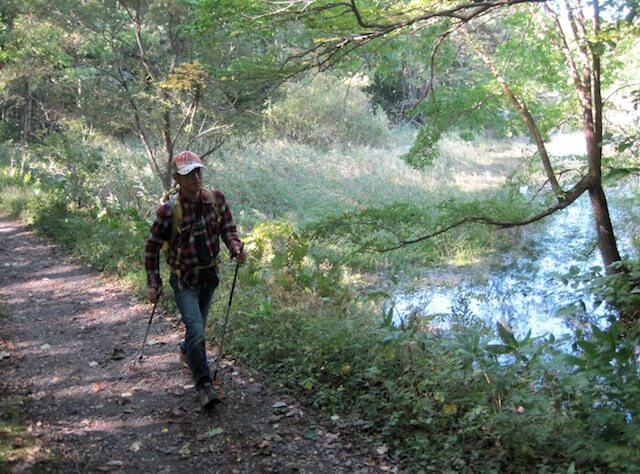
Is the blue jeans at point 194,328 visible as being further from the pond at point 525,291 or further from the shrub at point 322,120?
the shrub at point 322,120

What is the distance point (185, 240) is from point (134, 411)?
1.49 metres

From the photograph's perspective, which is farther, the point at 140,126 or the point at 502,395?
the point at 140,126

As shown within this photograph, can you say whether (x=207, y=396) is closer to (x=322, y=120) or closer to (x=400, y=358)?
(x=400, y=358)

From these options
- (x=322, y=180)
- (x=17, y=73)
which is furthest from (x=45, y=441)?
(x=322, y=180)

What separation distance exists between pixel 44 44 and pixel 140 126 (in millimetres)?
3154

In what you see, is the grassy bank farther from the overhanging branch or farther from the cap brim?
the cap brim

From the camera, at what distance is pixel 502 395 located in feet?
13.5

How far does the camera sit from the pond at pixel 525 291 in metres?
8.77

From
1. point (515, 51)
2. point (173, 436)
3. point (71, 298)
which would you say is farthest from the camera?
point (515, 51)

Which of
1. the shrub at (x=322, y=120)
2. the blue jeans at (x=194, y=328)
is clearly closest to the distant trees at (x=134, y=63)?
the blue jeans at (x=194, y=328)

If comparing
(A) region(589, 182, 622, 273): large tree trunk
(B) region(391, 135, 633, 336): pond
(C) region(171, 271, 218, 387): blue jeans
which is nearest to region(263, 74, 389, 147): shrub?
(B) region(391, 135, 633, 336): pond

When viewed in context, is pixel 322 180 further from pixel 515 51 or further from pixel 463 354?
pixel 463 354

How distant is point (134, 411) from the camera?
15.3ft

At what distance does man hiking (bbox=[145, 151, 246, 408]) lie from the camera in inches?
175
